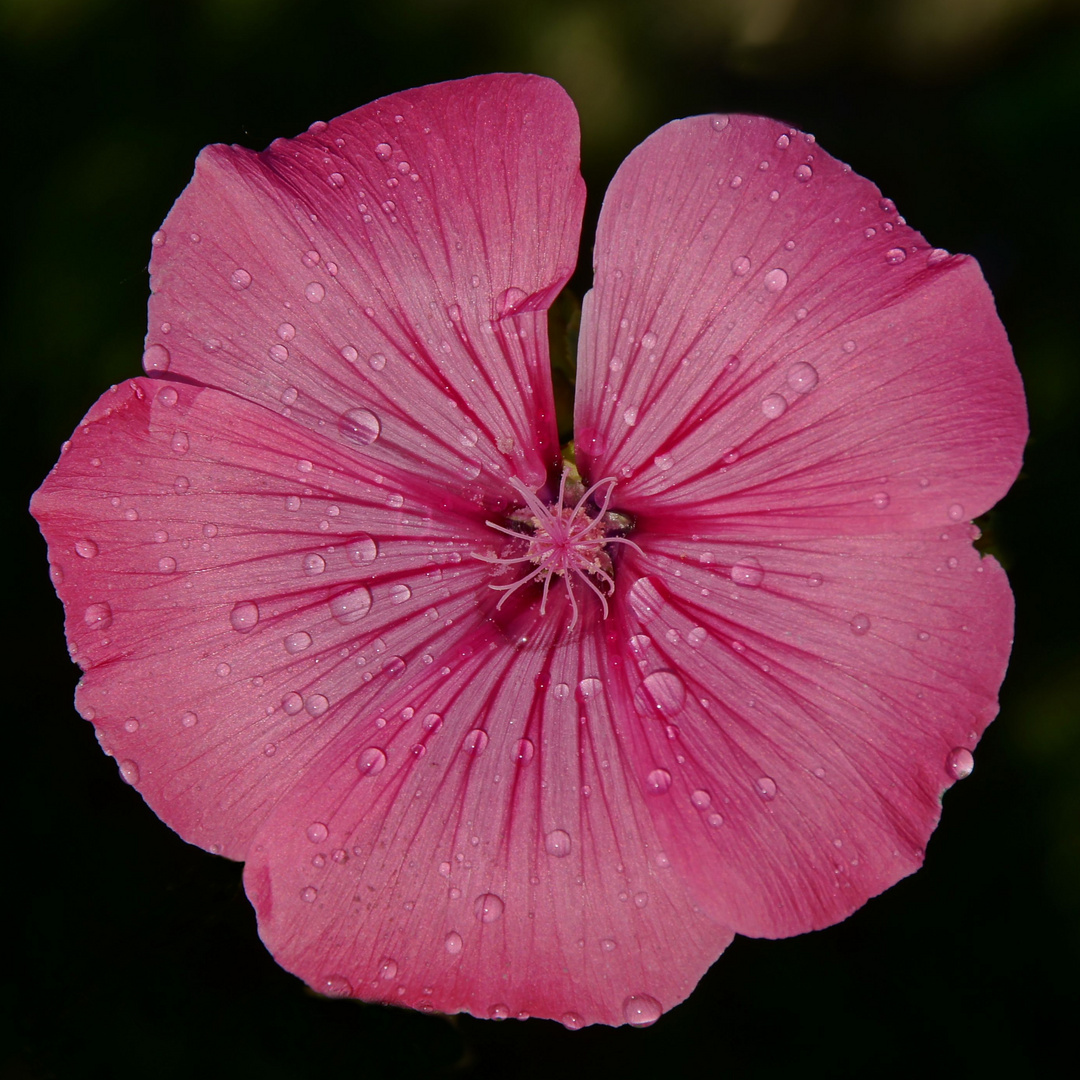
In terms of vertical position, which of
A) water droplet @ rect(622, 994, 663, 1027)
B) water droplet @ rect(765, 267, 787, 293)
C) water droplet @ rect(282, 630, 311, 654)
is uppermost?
water droplet @ rect(765, 267, 787, 293)

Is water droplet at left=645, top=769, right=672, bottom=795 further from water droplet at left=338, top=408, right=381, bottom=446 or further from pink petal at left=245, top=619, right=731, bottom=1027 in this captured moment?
water droplet at left=338, top=408, right=381, bottom=446

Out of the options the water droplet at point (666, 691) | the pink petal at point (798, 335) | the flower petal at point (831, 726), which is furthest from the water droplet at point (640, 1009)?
the pink petal at point (798, 335)

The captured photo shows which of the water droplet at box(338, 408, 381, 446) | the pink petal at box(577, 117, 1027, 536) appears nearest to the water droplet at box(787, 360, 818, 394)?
the pink petal at box(577, 117, 1027, 536)

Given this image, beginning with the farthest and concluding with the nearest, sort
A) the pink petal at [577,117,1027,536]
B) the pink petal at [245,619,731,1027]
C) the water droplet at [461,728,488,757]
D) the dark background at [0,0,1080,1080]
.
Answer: the dark background at [0,0,1080,1080] < the water droplet at [461,728,488,757] < the pink petal at [245,619,731,1027] < the pink petal at [577,117,1027,536]

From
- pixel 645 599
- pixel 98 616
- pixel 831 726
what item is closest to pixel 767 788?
pixel 831 726

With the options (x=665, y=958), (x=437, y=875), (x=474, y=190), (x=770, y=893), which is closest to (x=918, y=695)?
(x=770, y=893)

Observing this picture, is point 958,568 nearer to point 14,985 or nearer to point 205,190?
point 205,190

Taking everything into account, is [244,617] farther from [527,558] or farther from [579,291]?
[579,291]
